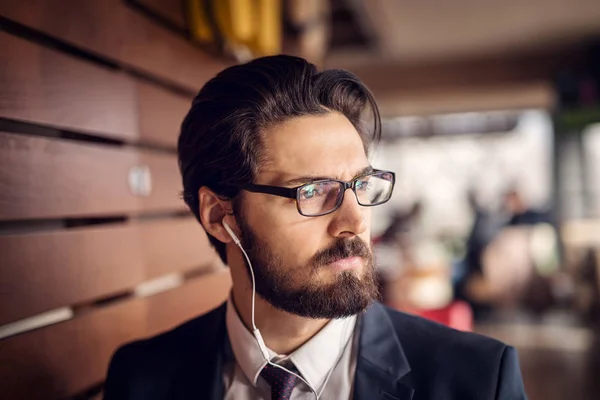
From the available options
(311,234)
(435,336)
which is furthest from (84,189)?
(435,336)

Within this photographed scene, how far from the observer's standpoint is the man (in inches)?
50.1

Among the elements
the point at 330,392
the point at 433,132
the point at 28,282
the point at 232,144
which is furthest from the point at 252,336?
the point at 433,132

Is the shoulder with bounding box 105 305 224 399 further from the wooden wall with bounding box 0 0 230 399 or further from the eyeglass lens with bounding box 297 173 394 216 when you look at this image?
the eyeglass lens with bounding box 297 173 394 216

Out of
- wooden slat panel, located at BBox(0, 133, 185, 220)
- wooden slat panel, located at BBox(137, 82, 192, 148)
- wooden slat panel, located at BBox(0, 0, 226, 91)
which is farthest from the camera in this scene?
wooden slat panel, located at BBox(137, 82, 192, 148)

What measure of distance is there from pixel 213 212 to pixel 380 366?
578 millimetres

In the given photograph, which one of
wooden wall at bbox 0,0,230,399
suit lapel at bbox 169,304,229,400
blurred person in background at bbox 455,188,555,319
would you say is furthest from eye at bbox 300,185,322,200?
blurred person in background at bbox 455,188,555,319

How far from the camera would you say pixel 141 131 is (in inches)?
82.4

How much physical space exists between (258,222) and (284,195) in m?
0.11

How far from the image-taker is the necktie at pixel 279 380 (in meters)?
1.29

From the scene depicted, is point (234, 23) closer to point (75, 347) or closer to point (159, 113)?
point (159, 113)

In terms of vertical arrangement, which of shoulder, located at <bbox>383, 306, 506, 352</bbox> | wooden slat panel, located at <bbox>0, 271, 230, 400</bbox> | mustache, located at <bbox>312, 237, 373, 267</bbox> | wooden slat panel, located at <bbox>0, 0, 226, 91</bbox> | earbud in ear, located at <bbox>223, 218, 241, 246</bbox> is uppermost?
wooden slat panel, located at <bbox>0, 0, 226, 91</bbox>

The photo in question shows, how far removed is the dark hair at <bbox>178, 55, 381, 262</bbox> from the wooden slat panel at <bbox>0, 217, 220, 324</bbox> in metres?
0.46

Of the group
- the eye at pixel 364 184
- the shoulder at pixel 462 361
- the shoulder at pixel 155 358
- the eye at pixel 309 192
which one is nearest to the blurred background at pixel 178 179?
the shoulder at pixel 155 358

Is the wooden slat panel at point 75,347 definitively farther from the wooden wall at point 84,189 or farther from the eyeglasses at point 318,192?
the eyeglasses at point 318,192
